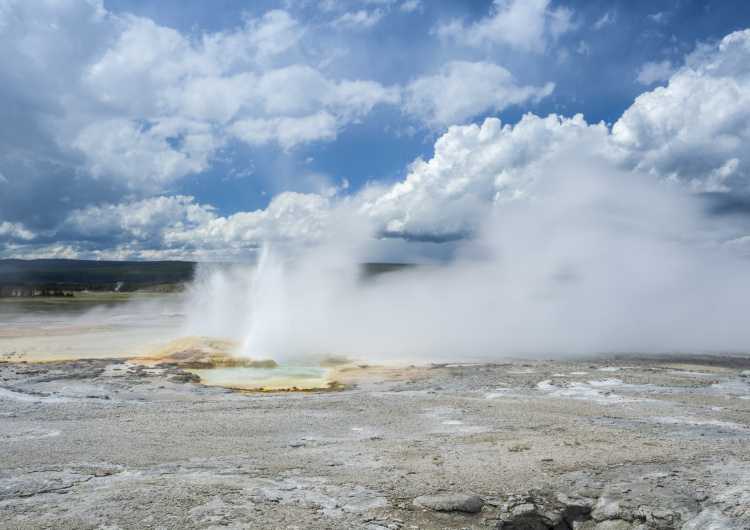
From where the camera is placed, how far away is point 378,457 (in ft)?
24.3

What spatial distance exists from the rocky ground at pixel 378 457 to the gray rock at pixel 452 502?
0.8 inches

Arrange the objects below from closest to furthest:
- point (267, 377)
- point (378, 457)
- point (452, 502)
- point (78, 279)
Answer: point (452, 502) → point (378, 457) → point (267, 377) → point (78, 279)

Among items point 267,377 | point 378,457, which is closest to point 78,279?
point 267,377

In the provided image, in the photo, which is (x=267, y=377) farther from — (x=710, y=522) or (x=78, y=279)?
(x=78, y=279)

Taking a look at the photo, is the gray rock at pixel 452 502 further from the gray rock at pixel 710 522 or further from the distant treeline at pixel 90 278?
the distant treeline at pixel 90 278

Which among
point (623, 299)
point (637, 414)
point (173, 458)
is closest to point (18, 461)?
point (173, 458)

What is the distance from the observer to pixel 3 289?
3187 inches

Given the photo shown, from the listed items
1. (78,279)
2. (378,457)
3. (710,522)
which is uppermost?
(78,279)

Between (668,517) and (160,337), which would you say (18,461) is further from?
(160,337)

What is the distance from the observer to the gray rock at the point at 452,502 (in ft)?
17.7

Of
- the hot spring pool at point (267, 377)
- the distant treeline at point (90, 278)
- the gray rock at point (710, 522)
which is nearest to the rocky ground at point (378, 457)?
the gray rock at point (710, 522)

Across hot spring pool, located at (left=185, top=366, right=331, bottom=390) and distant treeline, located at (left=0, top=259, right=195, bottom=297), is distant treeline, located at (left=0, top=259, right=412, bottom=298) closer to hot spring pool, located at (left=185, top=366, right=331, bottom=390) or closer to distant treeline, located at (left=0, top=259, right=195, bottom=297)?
distant treeline, located at (left=0, top=259, right=195, bottom=297)

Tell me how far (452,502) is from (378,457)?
208 centimetres

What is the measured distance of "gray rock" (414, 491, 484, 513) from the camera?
17.7 ft
